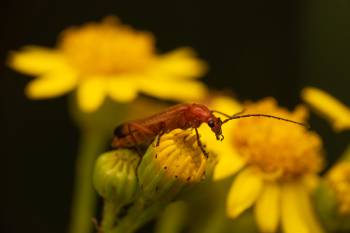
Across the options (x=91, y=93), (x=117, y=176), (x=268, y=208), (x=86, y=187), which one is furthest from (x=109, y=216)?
(x=91, y=93)

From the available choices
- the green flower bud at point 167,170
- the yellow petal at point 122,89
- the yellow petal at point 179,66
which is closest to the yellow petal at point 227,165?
the green flower bud at point 167,170

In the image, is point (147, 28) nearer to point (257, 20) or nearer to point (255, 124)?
point (257, 20)

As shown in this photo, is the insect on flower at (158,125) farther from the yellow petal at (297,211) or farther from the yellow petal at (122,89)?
the yellow petal at (122,89)

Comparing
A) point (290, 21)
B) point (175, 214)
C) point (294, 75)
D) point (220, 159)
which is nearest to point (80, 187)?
point (175, 214)

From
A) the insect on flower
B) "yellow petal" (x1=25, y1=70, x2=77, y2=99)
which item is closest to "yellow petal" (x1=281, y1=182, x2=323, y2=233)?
the insect on flower

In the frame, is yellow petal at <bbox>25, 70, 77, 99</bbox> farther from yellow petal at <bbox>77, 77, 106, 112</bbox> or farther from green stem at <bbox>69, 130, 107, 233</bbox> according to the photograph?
green stem at <bbox>69, 130, 107, 233</bbox>
